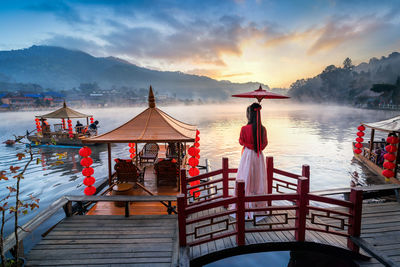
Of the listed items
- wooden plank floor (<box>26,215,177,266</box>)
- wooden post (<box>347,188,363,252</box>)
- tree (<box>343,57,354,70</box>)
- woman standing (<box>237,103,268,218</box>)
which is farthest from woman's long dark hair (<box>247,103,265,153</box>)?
tree (<box>343,57,354,70</box>)

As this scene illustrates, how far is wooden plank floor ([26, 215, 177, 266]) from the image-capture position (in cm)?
396

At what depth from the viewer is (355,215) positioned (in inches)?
163

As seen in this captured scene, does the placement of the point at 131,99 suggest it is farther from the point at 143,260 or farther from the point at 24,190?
the point at 143,260

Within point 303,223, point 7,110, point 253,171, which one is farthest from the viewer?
point 7,110

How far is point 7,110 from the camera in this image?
77438 millimetres

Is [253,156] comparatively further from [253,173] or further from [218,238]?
[218,238]

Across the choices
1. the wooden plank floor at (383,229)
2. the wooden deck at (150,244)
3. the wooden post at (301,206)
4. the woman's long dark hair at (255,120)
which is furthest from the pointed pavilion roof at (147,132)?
the wooden plank floor at (383,229)

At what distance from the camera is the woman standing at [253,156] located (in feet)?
16.2

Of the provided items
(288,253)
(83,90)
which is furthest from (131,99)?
(288,253)

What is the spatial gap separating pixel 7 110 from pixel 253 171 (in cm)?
10385

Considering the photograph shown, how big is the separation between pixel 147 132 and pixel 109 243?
367 cm

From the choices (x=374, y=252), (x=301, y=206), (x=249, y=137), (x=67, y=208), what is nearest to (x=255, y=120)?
(x=249, y=137)

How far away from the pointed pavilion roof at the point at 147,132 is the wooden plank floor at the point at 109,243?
7.81ft

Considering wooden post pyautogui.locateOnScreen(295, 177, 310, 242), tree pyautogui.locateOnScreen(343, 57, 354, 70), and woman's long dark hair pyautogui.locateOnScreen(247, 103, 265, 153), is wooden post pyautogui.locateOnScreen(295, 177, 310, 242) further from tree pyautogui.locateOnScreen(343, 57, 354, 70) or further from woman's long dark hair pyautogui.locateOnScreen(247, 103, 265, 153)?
tree pyautogui.locateOnScreen(343, 57, 354, 70)
